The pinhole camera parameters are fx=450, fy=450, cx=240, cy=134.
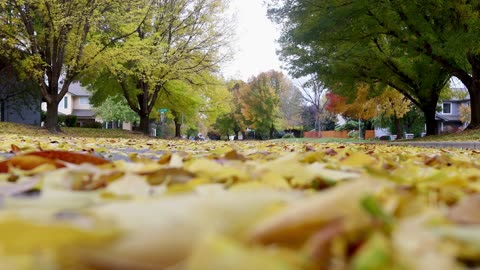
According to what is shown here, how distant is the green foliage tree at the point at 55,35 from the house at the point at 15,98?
479 cm

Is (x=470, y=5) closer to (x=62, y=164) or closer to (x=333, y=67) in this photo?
(x=333, y=67)

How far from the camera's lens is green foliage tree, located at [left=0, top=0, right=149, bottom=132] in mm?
15547

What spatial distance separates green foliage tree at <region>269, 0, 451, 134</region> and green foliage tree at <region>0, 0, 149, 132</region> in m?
6.02

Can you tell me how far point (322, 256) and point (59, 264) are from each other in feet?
0.83

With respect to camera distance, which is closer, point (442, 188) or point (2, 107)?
point (442, 188)

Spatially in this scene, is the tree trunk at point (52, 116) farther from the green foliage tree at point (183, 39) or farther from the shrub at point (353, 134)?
the shrub at point (353, 134)

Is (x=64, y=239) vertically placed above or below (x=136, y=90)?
below

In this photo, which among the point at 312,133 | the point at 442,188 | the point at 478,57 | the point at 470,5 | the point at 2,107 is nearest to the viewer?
Answer: the point at 442,188

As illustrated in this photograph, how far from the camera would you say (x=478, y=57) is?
16.1m

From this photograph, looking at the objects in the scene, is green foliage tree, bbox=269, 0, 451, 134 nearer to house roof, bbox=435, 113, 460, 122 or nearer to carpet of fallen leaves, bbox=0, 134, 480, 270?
carpet of fallen leaves, bbox=0, 134, 480, 270

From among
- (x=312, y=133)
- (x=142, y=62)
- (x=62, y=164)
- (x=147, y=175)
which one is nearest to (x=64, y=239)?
(x=147, y=175)

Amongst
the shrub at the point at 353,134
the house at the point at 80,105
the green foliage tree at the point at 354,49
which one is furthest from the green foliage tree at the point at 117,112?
the green foliage tree at the point at 354,49

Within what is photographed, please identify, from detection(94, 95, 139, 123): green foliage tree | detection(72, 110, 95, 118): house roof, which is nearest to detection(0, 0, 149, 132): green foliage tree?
detection(94, 95, 139, 123): green foliage tree

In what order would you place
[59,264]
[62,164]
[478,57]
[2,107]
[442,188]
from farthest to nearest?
[2,107] < [478,57] < [62,164] < [442,188] < [59,264]
